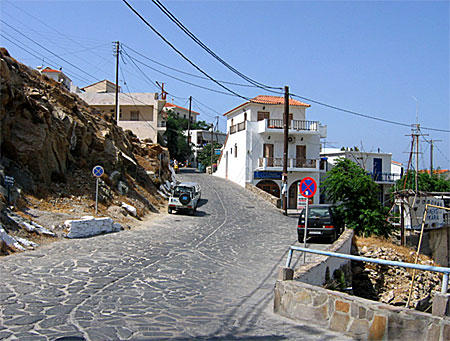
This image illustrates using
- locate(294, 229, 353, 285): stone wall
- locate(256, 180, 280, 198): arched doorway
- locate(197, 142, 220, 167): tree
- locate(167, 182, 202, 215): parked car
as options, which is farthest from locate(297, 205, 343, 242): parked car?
locate(197, 142, 220, 167): tree

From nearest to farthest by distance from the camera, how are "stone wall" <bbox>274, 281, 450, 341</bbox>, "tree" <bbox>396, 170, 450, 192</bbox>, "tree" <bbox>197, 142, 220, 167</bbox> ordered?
"stone wall" <bbox>274, 281, 450, 341</bbox> < "tree" <bbox>396, 170, 450, 192</bbox> < "tree" <bbox>197, 142, 220, 167</bbox>

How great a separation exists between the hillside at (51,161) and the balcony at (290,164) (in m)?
15.3

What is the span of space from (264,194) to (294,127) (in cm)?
969

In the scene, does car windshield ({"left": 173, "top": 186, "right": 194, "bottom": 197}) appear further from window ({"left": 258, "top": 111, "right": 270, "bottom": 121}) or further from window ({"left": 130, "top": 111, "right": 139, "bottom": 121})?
window ({"left": 130, "top": 111, "right": 139, "bottom": 121})

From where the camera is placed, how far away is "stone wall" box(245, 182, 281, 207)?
112 feet

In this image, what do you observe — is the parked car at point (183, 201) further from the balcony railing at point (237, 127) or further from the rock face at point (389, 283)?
the balcony railing at point (237, 127)


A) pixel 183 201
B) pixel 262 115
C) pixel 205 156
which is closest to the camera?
pixel 183 201

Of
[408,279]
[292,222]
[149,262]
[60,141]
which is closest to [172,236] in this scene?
[149,262]

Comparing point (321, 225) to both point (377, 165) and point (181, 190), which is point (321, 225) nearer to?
point (181, 190)

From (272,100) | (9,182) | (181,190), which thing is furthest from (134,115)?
(9,182)

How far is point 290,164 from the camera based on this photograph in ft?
136

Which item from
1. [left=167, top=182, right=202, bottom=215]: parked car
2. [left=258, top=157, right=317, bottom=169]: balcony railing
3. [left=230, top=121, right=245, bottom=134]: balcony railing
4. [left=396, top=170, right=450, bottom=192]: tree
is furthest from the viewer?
[left=230, top=121, right=245, bottom=134]: balcony railing

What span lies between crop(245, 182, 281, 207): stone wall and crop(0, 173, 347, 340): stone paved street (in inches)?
637

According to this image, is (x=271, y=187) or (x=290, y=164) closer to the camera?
(x=290, y=164)
